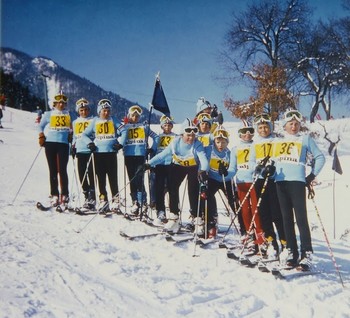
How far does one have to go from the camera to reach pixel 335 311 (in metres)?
4.11

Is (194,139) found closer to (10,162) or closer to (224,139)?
(224,139)

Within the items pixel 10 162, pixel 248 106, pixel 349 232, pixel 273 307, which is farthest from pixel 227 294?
pixel 248 106

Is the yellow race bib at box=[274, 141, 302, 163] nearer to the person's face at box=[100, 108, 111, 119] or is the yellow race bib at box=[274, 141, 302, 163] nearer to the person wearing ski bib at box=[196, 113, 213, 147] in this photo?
the person wearing ski bib at box=[196, 113, 213, 147]

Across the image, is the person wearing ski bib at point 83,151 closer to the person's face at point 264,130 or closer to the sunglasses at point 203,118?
the sunglasses at point 203,118

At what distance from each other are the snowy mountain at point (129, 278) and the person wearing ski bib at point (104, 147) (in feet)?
2.36

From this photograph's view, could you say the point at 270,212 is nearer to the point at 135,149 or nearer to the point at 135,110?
the point at 135,149

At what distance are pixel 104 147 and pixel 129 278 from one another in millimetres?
3794

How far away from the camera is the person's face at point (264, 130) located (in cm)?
586

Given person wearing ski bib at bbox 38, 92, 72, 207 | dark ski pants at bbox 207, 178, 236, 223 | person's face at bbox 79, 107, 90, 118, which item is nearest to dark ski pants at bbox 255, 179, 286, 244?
dark ski pants at bbox 207, 178, 236, 223

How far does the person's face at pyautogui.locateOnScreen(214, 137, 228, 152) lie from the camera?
22.8 feet

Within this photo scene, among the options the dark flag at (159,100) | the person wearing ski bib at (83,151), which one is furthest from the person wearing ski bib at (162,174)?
the person wearing ski bib at (83,151)

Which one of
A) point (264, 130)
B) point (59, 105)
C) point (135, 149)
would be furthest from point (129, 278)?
point (59, 105)

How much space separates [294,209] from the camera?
535 cm

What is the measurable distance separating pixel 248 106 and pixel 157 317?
20692 millimetres
